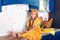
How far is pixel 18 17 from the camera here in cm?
188

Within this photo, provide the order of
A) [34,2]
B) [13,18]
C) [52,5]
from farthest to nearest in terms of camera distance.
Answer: [52,5] → [34,2] → [13,18]

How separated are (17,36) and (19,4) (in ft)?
1.26

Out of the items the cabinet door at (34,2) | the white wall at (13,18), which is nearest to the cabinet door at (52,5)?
the cabinet door at (34,2)

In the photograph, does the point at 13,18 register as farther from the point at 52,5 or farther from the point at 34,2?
the point at 52,5

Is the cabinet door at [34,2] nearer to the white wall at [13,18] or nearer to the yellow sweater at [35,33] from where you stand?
the white wall at [13,18]

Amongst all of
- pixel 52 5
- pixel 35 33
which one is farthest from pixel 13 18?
pixel 52 5

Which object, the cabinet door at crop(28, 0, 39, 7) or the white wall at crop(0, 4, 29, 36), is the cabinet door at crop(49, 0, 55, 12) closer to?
the cabinet door at crop(28, 0, 39, 7)

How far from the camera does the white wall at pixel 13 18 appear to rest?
69.1 inches

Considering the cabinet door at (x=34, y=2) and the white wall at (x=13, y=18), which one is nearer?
the white wall at (x=13, y=18)

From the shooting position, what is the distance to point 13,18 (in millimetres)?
1839

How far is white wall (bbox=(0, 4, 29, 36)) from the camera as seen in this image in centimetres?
176

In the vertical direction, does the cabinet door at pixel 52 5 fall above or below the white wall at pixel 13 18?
above

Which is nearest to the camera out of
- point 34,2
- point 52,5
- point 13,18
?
point 13,18

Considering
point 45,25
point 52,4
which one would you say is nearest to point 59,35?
point 45,25
